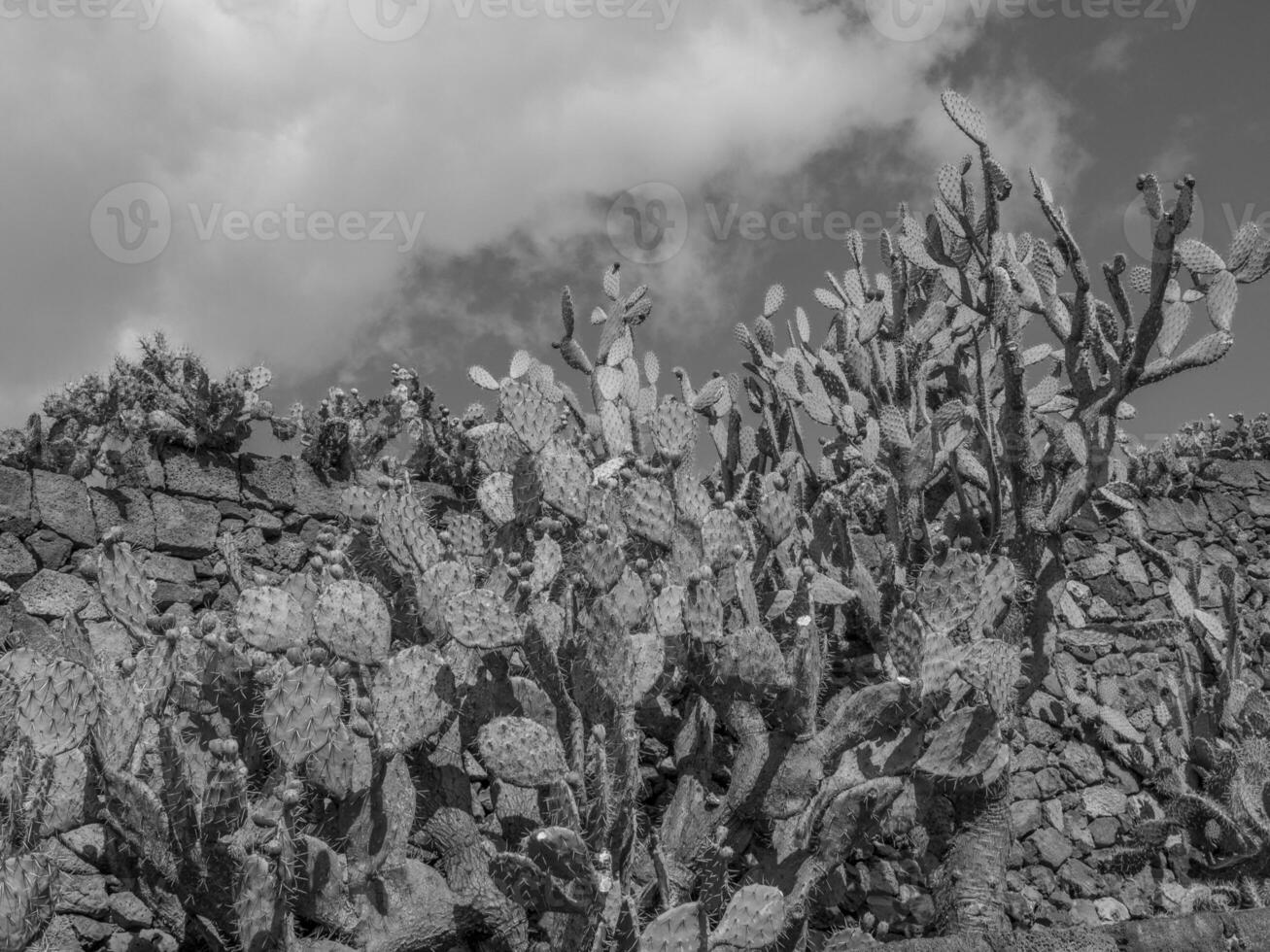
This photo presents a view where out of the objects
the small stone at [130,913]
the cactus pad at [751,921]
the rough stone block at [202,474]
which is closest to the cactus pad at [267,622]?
the small stone at [130,913]

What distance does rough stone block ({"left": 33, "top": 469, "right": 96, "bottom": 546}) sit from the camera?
4.04 metres

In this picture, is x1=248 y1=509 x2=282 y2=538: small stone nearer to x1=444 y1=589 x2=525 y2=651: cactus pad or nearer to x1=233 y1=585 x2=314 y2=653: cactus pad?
A: x1=233 y1=585 x2=314 y2=653: cactus pad

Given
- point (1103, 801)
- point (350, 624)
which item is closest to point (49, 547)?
point (350, 624)

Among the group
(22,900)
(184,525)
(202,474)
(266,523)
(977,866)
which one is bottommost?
(22,900)

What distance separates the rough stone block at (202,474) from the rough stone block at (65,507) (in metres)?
0.37

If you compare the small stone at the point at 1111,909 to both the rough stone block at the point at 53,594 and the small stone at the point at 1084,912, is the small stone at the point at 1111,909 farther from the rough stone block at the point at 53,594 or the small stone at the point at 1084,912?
the rough stone block at the point at 53,594

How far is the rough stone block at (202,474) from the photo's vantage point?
4.44 metres

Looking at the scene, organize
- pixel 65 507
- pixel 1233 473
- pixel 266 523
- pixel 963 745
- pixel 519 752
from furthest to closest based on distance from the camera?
pixel 1233 473, pixel 266 523, pixel 65 507, pixel 963 745, pixel 519 752

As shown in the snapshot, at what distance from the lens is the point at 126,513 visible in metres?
4.23

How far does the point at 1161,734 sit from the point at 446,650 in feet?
15.4

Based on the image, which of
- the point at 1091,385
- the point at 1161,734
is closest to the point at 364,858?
the point at 1091,385

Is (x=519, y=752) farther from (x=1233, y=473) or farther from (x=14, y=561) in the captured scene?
(x=1233, y=473)

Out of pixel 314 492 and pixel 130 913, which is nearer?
pixel 130 913

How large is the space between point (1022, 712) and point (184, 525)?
4054mm
